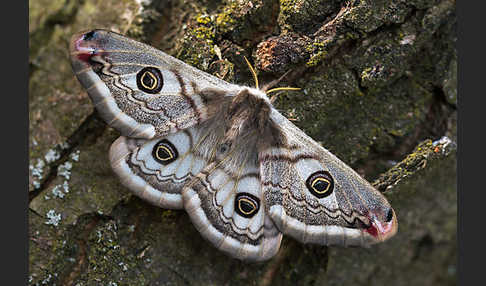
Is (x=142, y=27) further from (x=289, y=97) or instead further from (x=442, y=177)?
(x=442, y=177)

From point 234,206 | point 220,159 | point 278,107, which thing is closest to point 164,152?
point 220,159

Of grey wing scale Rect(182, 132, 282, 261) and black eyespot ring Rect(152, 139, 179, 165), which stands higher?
black eyespot ring Rect(152, 139, 179, 165)

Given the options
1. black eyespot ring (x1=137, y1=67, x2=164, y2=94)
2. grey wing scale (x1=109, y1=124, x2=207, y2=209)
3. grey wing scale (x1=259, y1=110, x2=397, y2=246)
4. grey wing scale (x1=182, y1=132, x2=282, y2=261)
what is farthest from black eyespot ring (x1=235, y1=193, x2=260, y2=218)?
black eyespot ring (x1=137, y1=67, x2=164, y2=94)

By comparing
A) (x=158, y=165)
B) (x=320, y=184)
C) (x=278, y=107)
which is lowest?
(x=158, y=165)

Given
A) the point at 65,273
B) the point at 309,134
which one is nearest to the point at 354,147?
the point at 309,134

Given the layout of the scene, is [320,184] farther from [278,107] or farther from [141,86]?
[141,86]

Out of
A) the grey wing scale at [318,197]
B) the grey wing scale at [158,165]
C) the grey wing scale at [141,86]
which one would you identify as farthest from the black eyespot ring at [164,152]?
the grey wing scale at [318,197]

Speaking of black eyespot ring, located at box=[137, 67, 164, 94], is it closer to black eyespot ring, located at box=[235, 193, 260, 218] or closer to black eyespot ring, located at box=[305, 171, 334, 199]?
black eyespot ring, located at box=[235, 193, 260, 218]
